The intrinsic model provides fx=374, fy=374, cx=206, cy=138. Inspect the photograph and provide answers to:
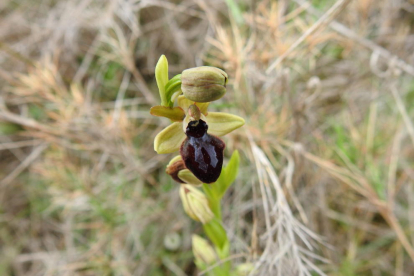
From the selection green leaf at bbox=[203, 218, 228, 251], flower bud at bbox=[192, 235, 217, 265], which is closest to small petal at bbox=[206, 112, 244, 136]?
green leaf at bbox=[203, 218, 228, 251]

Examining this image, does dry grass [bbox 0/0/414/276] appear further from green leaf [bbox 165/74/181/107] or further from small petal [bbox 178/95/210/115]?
green leaf [bbox 165/74/181/107]

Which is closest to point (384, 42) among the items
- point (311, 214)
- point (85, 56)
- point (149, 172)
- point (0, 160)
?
point (311, 214)

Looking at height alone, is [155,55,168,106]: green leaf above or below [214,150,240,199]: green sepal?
above

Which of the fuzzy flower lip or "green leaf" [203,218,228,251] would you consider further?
"green leaf" [203,218,228,251]

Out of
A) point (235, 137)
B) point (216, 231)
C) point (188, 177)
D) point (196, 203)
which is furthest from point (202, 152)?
point (235, 137)

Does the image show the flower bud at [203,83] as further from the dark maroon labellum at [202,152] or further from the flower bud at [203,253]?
the flower bud at [203,253]

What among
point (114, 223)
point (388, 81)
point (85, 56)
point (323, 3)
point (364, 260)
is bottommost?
point (364, 260)

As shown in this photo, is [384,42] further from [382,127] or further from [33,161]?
[33,161]
